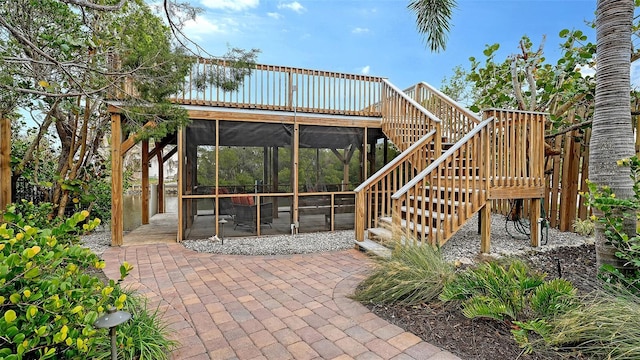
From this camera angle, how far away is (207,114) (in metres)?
5.98

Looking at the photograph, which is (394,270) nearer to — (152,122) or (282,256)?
(282,256)

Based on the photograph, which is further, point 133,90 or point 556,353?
point 133,90

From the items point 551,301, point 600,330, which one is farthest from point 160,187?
point 600,330

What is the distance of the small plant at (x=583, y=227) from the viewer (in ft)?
17.0

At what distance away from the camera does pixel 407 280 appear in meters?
2.98

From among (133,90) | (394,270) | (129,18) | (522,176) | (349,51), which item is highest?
(349,51)

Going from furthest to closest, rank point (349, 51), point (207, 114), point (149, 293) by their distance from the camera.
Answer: point (349, 51) < point (207, 114) < point (149, 293)

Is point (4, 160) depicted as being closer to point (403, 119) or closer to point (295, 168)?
point (295, 168)

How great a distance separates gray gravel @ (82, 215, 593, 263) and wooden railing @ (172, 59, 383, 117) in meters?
2.66

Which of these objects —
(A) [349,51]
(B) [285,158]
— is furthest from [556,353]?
(A) [349,51]

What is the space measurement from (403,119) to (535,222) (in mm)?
2967

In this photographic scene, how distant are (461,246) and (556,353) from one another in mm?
3170

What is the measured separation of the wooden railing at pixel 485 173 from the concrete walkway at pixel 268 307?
115 centimetres

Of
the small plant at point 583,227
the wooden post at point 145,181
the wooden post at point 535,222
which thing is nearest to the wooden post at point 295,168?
the wooden post at point 145,181
